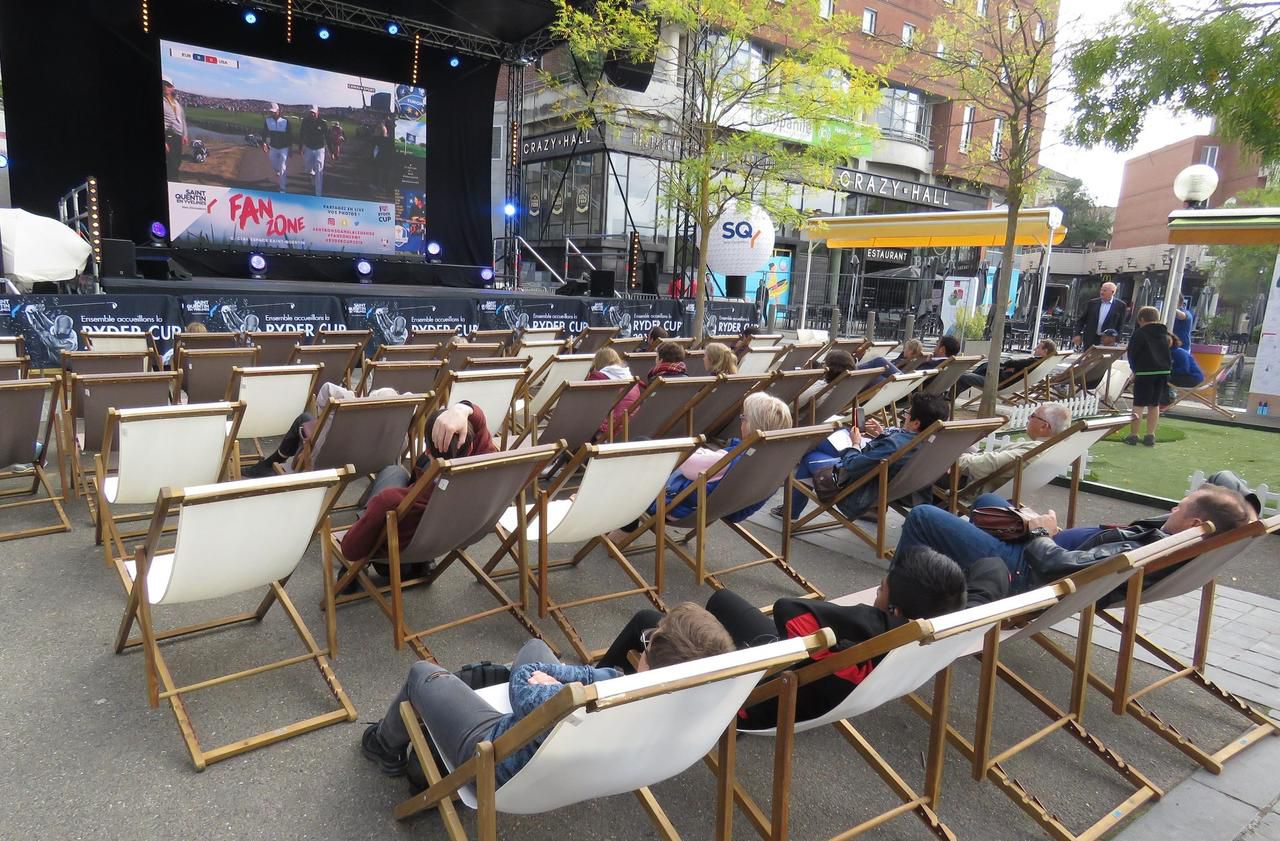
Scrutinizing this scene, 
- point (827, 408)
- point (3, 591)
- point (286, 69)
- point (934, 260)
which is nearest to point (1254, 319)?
point (934, 260)

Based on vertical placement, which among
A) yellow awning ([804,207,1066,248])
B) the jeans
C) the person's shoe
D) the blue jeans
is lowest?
the person's shoe

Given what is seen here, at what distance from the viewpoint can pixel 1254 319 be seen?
1638 centimetres

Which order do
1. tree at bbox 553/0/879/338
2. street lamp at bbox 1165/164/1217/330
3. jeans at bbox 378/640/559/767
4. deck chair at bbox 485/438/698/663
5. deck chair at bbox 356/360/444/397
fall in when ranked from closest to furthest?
jeans at bbox 378/640/559/767 < deck chair at bbox 485/438/698/663 < deck chair at bbox 356/360/444/397 < street lamp at bbox 1165/164/1217/330 < tree at bbox 553/0/879/338

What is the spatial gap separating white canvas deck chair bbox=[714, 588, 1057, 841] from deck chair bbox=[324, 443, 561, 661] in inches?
45.8

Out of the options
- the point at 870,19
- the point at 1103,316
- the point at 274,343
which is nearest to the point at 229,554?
the point at 274,343

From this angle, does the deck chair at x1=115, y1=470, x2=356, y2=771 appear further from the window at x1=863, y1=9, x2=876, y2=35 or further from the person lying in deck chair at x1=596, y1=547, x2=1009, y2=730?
the window at x1=863, y1=9, x2=876, y2=35

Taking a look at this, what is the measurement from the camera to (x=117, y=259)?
993 cm

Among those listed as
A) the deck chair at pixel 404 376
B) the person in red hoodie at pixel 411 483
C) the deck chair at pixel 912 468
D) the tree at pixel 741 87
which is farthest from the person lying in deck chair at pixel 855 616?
the tree at pixel 741 87

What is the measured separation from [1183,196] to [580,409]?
8160mm

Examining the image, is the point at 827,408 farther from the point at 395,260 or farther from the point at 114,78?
the point at 114,78

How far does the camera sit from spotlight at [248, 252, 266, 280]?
1238 centimetres

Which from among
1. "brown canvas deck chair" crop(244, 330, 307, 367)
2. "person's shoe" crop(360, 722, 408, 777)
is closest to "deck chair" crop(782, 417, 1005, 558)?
"person's shoe" crop(360, 722, 408, 777)

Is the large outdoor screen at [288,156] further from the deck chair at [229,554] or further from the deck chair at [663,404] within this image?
the deck chair at [229,554]

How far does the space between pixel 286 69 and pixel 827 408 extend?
1113cm
